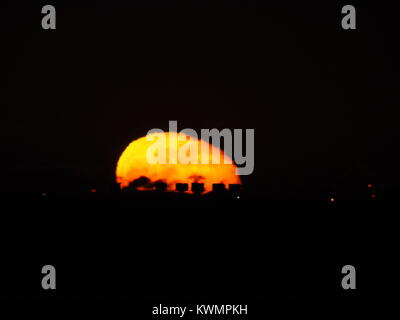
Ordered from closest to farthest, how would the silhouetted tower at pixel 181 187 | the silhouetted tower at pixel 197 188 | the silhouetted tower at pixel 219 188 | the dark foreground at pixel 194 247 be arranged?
the dark foreground at pixel 194 247 < the silhouetted tower at pixel 219 188 < the silhouetted tower at pixel 197 188 < the silhouetted tower at pixel 181 187

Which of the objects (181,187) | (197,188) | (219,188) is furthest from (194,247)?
(181,187)

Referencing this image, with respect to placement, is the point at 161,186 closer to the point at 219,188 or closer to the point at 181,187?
the point at 181,187

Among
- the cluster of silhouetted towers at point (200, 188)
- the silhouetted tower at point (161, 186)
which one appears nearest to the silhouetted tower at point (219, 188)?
the cluster of silhouetted towers at point (200, 188)

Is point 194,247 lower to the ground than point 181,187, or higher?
lower

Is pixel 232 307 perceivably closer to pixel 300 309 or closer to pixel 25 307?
pixel 300 309

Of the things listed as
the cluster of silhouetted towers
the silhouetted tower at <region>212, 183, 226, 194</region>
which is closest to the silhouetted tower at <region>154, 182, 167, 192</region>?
the cluster of silhouetted towers

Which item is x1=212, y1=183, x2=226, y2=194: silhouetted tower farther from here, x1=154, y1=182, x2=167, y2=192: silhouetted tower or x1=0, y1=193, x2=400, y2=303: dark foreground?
x1=154, y1=182, x2=167, y2=192: silhouetted tower

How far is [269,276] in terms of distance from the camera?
4125 centimetres

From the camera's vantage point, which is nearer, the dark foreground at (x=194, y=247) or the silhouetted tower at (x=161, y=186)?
the dark foreground at (x=194, y=247)

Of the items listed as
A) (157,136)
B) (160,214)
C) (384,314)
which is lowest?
(384,314)

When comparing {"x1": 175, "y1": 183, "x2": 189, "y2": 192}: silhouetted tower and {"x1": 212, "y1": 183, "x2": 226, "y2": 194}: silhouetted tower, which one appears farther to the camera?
{"x1": 175, "y1": 183, "x2": 189, "y2": 192}: silhouetted tower

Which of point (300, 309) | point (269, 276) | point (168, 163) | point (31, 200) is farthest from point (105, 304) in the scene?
point (168, 163)

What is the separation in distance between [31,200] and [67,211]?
3.94 meters

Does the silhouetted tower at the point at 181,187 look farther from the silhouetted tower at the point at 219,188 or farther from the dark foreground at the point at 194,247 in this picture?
the silhouetted tower at the point at 219,188
